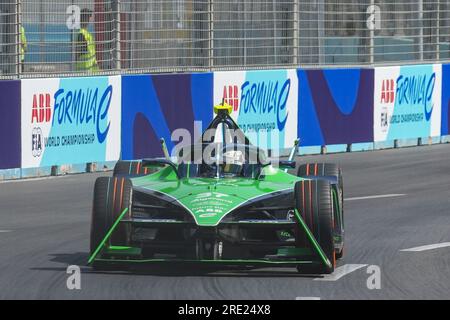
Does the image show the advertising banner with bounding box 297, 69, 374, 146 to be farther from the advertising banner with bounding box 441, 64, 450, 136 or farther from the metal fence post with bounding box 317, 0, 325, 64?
the advertising banner with bounding box 441, 64, 450, 136

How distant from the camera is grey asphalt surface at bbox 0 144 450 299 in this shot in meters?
9.06

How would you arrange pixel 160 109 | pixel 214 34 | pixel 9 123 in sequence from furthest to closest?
pixel 214 34
pixel 160 109
pixel 9 123

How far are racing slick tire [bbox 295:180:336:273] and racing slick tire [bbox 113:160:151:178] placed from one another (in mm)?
2053

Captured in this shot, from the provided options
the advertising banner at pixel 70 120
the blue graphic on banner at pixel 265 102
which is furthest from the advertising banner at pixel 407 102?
the advertising banner at pixel 70 120

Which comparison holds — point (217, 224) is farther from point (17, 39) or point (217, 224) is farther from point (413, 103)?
point (413, 103)

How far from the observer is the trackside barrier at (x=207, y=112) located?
17.1m

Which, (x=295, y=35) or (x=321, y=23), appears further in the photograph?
(x=321, y=23)

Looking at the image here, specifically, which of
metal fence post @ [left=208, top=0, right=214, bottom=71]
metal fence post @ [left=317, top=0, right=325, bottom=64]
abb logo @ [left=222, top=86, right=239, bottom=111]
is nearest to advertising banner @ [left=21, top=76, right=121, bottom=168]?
abb logo @ [left=222, top=86, right=239, bottom=111]

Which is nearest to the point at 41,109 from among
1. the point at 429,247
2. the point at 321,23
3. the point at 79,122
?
the point at 79,122

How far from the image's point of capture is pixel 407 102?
2295 cm

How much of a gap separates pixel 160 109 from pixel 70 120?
5.98 ft

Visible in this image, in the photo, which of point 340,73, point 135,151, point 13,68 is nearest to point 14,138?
point 13,68
